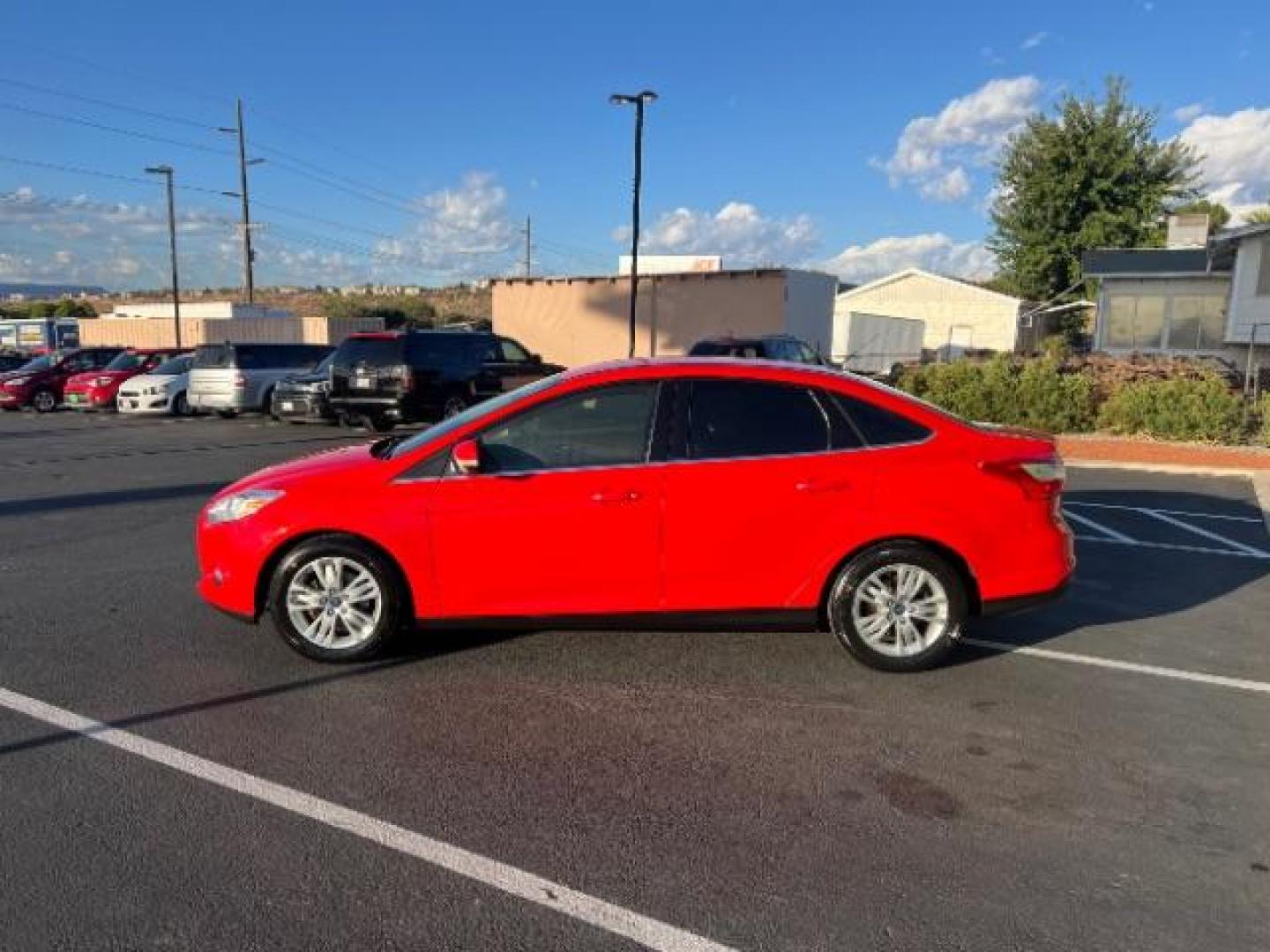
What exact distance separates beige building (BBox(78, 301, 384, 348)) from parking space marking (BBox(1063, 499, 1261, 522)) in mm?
42712

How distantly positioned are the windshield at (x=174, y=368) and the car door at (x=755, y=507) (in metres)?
19.6

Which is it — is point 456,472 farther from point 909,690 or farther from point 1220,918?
point 1220,918

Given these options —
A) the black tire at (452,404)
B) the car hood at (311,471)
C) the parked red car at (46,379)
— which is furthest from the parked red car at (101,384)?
the car hood at (311,471)

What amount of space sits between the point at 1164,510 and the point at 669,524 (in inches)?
270

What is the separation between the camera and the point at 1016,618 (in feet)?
18.4

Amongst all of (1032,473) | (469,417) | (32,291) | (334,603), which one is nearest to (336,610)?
(334,603)

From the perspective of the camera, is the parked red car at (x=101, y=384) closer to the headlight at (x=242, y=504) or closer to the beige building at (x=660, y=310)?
the beige building at (x=660, y=310)

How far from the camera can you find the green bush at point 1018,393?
14250mm

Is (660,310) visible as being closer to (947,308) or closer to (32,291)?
(947,308)

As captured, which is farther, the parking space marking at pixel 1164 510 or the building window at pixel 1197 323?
the building window at pixel 1197 323

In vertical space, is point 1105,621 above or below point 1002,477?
below

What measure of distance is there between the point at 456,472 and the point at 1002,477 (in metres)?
2.78

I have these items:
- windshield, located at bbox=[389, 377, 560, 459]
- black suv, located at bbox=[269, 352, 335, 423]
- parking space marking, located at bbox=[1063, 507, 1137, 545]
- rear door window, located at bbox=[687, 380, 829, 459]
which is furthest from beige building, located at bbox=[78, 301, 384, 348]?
rear door window, located at bbox=[687, 380, 829, 459]

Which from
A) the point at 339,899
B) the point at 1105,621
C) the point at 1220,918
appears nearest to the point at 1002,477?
the point at 1105,621
